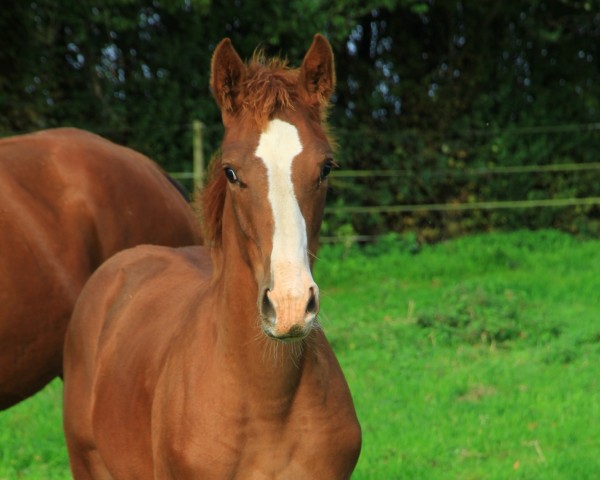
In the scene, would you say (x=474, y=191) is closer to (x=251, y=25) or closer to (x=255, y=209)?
(x=251, y=25)

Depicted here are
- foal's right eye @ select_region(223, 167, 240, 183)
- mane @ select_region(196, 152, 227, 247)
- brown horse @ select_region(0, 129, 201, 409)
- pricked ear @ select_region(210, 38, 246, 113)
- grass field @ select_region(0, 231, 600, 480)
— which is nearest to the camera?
foal's right eye @ select_region(223, 167, 240, 183)

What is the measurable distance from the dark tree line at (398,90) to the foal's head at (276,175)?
8674 mm

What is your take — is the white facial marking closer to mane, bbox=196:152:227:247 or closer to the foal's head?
the foal's head

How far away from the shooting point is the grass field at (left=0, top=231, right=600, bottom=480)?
5770 mm

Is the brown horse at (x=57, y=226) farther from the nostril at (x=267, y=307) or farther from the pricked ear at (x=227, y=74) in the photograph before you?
the nostril at (x=267, y=307)

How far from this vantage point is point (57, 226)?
5578 mm

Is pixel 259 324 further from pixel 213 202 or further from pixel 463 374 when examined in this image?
pixel 463 374

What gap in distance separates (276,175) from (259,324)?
0.47m

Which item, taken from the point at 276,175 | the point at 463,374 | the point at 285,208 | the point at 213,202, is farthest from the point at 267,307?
the point at 463,374

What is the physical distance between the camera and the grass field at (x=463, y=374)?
18.9 ft

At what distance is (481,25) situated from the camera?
13773 millimetres

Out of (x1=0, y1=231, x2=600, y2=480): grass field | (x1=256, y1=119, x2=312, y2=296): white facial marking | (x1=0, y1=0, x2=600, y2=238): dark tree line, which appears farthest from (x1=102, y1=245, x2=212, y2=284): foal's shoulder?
(x1=0, y1=0, x2=600, y2=238): dark tree line

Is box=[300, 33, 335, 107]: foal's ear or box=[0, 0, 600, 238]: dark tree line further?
box=[0, 0, 600, 238]: dark tree line

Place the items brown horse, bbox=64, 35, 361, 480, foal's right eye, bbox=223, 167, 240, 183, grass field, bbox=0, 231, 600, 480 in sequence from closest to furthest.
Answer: brown horse, bbox=64, 35, 361, 480 → foal's right eye, bbox=223, 167, 240, 183 → grass field, bbox=0, 231, 600, 480
